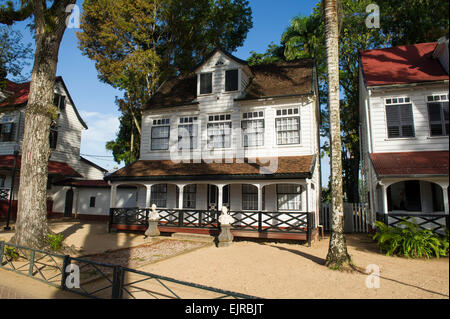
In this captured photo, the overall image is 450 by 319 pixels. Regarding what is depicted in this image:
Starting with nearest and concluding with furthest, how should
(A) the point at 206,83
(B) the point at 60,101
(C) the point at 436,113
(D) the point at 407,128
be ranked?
(C) the point at 436,113
(D) the point at 407,128
(A) the point at 206,83
(B) the point at 60,101

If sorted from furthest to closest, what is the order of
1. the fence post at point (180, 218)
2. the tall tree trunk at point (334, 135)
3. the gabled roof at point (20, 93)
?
the gabled roof at point (20, 93), the fence post at point (180, 218), the tall tree trunk at point (334, 135)

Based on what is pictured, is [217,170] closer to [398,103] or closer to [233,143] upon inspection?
[233,143]

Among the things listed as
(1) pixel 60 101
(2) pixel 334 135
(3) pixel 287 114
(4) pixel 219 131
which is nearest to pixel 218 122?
(4) pixel 219 131

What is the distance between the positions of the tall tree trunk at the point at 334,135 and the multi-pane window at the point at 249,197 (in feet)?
23.8

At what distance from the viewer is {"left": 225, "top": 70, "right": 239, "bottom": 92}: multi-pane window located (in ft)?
58.3

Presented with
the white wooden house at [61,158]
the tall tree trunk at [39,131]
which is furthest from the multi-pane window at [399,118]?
the white wooden house at [61,158]

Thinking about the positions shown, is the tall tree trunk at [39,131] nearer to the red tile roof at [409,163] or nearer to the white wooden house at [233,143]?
the white wooden house at [233,143]

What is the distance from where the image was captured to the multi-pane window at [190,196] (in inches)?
711

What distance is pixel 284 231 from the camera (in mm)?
13945

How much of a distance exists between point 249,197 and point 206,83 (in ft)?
24.4

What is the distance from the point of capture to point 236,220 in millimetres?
15383
